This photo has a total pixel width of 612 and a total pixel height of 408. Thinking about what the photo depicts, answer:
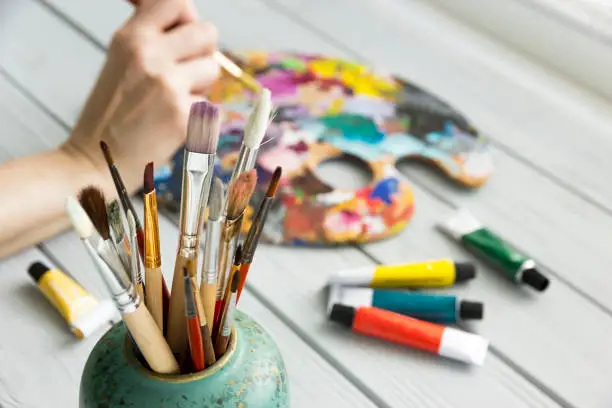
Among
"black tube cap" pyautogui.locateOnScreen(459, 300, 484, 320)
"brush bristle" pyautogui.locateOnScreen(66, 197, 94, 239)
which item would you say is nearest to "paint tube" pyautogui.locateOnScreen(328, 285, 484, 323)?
"black tube cap" pyautogui.locateOnScreen(459, 300, 484, 320)

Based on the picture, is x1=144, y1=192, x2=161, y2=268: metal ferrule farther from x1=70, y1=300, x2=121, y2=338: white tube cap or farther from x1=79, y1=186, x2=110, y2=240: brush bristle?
x1=70, y1=300, x2=121, y2=338: white tube cap

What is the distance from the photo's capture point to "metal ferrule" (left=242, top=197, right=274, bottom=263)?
0.31m

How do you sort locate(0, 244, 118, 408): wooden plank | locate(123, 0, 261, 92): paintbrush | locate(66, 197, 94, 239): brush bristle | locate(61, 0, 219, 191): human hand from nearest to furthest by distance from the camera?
locate(66, 197, 94, 239): brush bristle, locate(0, 244, 118, 408): wooden plank, locate(61, 0, 219, 191): human hand, locate(123, 0, 261, 92): paintbrush

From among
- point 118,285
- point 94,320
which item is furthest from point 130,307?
point 94,320

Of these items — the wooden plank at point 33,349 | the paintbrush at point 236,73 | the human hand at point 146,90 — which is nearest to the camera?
the wooden plank at point 33,349

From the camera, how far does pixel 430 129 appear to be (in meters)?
0.67

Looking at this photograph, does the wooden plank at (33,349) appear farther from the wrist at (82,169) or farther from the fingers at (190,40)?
the fingers at (190,40)

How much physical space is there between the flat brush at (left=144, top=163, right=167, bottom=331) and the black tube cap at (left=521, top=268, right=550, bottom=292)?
298 mm

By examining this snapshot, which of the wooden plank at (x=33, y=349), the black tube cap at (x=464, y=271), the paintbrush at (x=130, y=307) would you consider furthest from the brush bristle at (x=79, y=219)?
the black tube cap at (x=464, y=271)

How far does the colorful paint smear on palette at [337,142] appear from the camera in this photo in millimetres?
571

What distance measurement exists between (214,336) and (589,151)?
47 cm

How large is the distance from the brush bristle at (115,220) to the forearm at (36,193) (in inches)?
9.0

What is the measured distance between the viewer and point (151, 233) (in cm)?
31

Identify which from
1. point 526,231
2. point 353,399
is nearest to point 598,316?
point 526,231
